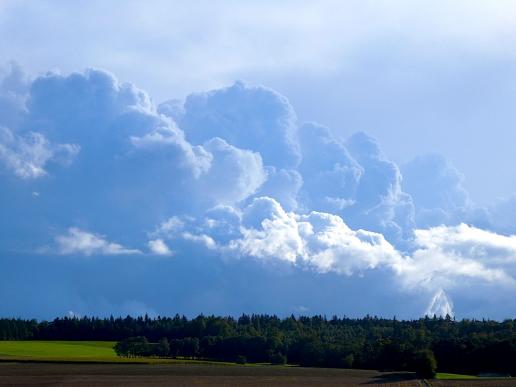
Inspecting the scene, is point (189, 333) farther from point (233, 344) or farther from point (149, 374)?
point (149, 374)

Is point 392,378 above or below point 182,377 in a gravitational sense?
below

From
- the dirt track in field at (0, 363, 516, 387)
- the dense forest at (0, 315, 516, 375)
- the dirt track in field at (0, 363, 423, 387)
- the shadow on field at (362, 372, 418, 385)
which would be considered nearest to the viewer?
the dirt track in field at (0, 363, 423, 387)

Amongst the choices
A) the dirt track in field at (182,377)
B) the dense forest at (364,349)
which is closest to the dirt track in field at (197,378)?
the dirt track in field at (182,377)

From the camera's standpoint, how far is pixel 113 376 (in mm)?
87625

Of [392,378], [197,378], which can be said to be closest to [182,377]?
[197,378]

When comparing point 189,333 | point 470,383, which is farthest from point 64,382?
point 189,333

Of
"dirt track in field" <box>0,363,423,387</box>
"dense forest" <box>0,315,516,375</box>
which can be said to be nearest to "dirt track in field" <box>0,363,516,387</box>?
"dirt track in field" <box>0,363,423,387</box>

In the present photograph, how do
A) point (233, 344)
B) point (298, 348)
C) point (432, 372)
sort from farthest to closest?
point (233, 344)
point (298, 348)
point (432, 372)

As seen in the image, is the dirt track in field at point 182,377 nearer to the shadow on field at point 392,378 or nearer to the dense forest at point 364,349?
the shadow on field at point 392,378

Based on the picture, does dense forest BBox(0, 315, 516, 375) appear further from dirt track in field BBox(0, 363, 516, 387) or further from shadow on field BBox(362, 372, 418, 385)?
dirt track in field BBox(0, 363, 516, 387)

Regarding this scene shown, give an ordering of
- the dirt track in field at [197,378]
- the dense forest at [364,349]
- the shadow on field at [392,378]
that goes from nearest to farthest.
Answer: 1. the dirt track in field at [197,378]
2. the shadow on field at [392,378]
3. the dense forest at [364,349]

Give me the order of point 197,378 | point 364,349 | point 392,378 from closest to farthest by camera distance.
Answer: point 197,378 → point 392,378 → point 364,349

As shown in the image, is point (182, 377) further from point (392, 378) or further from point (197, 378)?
point (392, 378)

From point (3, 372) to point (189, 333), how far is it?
11031 cm
